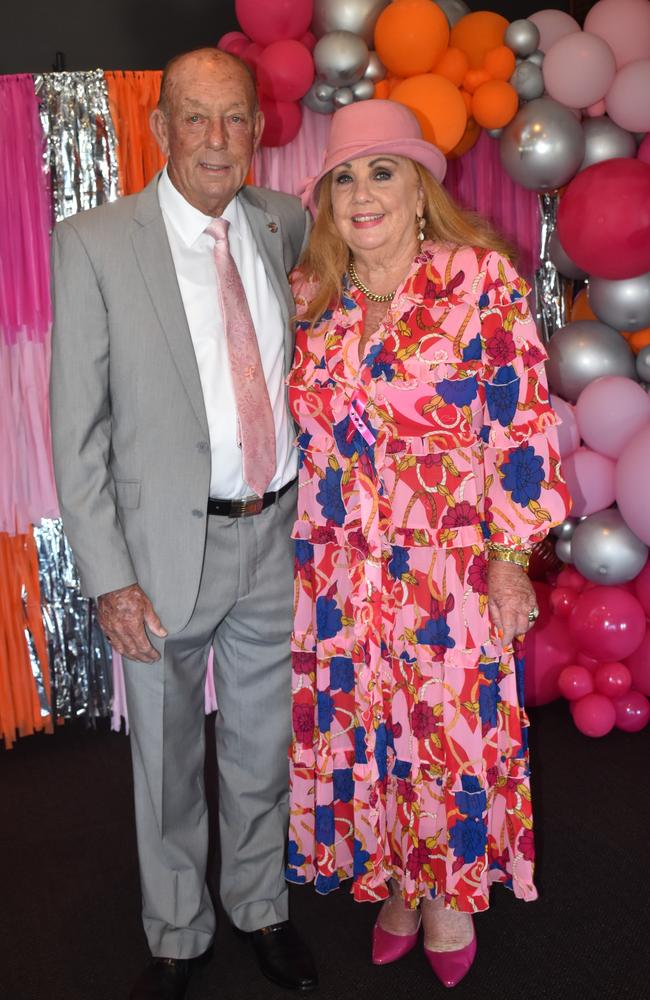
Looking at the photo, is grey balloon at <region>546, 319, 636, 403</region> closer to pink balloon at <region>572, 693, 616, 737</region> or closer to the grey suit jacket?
pink balloon at <region>572, 693, 616, 737</region>

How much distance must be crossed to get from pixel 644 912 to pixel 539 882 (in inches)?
10.3

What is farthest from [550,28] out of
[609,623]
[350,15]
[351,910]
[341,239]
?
[351,910]

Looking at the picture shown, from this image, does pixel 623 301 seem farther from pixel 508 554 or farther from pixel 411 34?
pixel 508 554

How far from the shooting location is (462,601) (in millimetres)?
1915

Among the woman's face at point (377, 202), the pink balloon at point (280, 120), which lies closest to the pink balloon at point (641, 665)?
the woman's face at point (377, 202)

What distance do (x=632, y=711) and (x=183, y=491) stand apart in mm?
2025

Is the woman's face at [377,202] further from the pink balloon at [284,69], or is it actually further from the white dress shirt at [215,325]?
the pink balloon at [284,69]

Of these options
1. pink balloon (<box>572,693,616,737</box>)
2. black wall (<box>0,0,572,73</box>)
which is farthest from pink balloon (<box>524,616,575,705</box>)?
black wall (<box>0,0,572,73</box>)

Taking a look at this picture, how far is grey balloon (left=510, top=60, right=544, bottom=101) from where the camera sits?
10.3 ft

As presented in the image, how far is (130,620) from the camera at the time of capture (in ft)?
6.15

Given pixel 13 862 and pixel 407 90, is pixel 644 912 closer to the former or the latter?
pixel 13 862

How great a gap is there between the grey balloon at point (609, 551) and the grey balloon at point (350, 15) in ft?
5.83

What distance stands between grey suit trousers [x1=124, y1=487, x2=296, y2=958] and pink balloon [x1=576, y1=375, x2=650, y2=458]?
142cm

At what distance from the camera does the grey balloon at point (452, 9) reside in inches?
125
